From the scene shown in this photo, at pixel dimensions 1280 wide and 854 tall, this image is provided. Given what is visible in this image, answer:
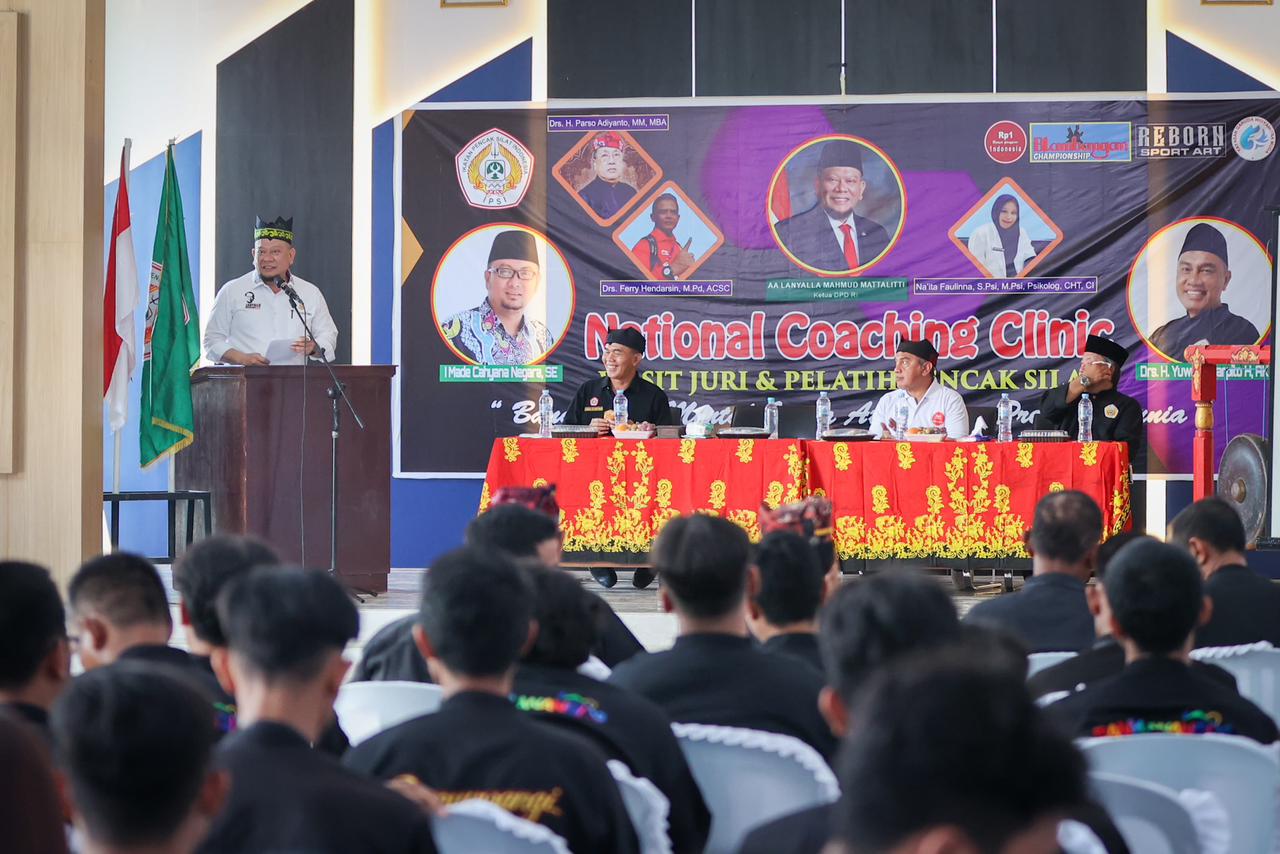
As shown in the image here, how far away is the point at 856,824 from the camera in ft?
2.48

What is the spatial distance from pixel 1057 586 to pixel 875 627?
1.48 meters

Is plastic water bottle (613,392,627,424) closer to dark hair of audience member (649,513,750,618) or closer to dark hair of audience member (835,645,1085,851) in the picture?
dark hair of audience member (649,513,750,618)

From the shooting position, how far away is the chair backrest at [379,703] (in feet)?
6.86

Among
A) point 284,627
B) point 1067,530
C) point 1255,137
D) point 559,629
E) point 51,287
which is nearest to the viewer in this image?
point 284,627

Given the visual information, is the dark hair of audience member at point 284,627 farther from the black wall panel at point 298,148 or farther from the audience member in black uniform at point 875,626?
the black wall panel at point 298,148

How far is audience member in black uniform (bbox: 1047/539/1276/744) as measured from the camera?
1.98 meters

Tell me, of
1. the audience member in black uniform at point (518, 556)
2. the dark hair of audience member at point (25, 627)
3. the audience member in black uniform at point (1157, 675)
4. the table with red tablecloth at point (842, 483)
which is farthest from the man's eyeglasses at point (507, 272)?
the dark hair of audience member at point (25, 627)

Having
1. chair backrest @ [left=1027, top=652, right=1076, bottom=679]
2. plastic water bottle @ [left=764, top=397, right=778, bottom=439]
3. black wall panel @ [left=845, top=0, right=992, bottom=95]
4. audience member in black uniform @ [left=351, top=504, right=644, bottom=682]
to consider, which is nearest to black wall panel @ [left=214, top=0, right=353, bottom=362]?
plastic water bottle @ [left=764, top=397, right=778, bottom=439]

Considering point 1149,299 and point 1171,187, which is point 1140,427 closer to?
point 1149,299

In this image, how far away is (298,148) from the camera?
27.4 ft

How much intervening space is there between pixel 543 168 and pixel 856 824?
25.3 feet

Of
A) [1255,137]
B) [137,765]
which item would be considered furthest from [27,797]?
[1255,137]

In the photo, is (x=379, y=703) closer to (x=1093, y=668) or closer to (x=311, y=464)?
(x=1093, y=668)

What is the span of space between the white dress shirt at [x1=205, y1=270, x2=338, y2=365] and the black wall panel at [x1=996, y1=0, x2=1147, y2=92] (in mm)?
4051
